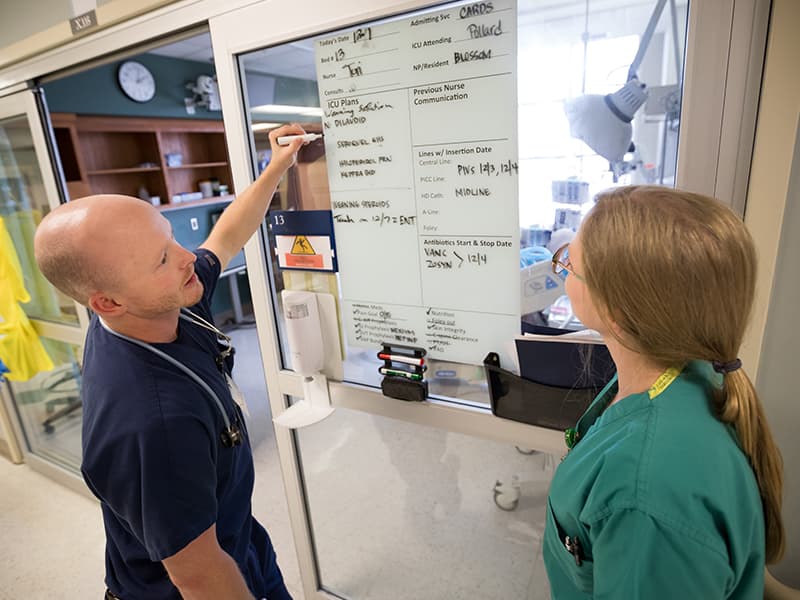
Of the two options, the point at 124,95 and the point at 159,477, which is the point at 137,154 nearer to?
the point at 124,95

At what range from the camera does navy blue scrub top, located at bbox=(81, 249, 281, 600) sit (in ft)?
2.91

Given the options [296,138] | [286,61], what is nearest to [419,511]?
[296,138]

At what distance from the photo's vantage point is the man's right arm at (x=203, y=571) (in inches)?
36.4

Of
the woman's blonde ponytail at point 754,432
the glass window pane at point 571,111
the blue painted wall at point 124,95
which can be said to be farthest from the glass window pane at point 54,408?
the woman's blonde ponytail at point 754,432

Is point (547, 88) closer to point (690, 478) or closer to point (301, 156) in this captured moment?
point (301, 156)

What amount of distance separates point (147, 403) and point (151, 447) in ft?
0.28

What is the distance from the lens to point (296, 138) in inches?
49.0

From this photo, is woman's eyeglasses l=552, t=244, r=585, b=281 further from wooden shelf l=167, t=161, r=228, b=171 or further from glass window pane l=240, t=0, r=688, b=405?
wooden shelf l=167, t=161, r=228, b=171

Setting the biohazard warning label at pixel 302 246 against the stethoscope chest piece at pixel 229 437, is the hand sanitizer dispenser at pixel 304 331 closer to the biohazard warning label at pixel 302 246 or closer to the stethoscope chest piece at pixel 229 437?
the biohazard warning label at pixel 302 246

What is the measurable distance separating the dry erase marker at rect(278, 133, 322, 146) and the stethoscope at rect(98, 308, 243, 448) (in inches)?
20.0

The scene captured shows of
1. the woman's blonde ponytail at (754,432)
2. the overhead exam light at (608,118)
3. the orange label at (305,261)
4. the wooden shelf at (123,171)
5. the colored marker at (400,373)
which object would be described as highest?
the wooden shelf at (123,171)

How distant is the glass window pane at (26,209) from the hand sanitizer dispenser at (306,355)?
1.57 meters

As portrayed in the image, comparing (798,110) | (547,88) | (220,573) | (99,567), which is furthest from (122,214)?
(99,567)

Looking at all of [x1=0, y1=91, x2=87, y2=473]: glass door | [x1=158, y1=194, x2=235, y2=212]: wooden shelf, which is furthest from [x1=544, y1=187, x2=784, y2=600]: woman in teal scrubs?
[x1=158, y1=194, x2=235, y2=212]: wooden shelf
